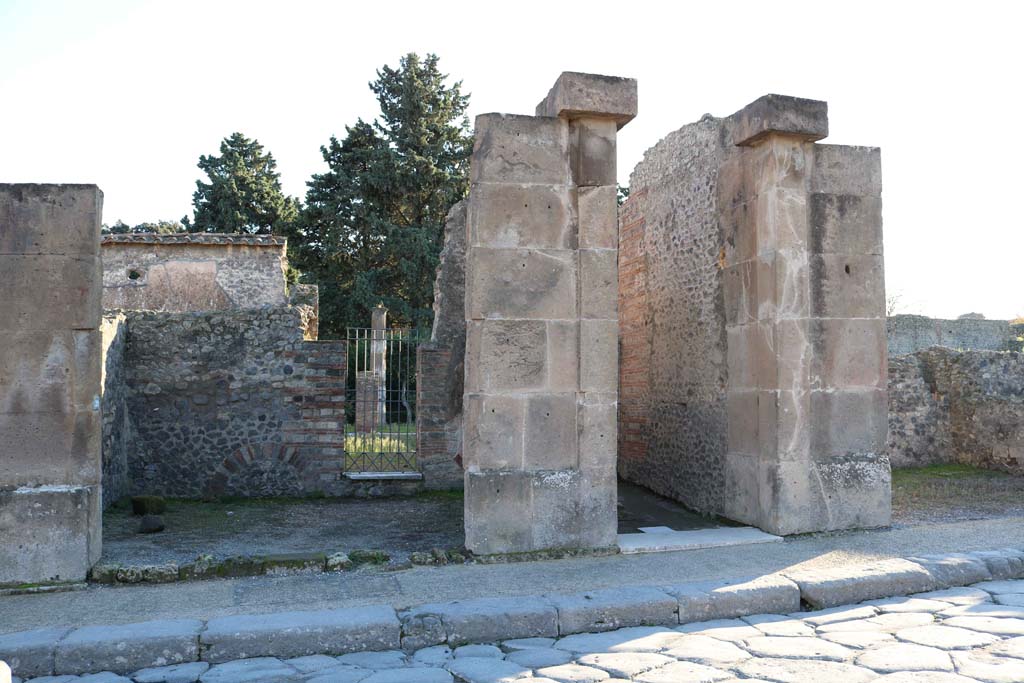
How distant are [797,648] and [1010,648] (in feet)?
3.54

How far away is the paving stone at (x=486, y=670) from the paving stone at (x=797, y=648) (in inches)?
51.4

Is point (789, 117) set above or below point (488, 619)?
above

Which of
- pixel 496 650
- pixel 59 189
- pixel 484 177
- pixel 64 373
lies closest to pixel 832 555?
pixel 496 650

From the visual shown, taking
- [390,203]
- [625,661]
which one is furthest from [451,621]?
[390,203]

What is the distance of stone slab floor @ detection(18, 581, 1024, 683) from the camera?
395cm

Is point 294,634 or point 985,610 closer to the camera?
point 294,634

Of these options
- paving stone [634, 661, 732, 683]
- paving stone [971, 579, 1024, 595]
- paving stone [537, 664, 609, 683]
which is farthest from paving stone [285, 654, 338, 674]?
paving stone [971, 579, 1024, 595]

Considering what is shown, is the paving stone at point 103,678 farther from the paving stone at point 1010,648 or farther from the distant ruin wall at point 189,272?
the distant ruin wall at point 189,272

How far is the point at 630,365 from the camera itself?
34.6ft

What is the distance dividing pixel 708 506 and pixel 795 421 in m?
1.65

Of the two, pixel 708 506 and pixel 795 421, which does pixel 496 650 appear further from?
pixel 708 506

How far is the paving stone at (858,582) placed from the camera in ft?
17.5

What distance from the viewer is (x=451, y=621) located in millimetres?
4719

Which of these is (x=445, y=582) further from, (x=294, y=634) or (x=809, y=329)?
(x=809, y=329)
